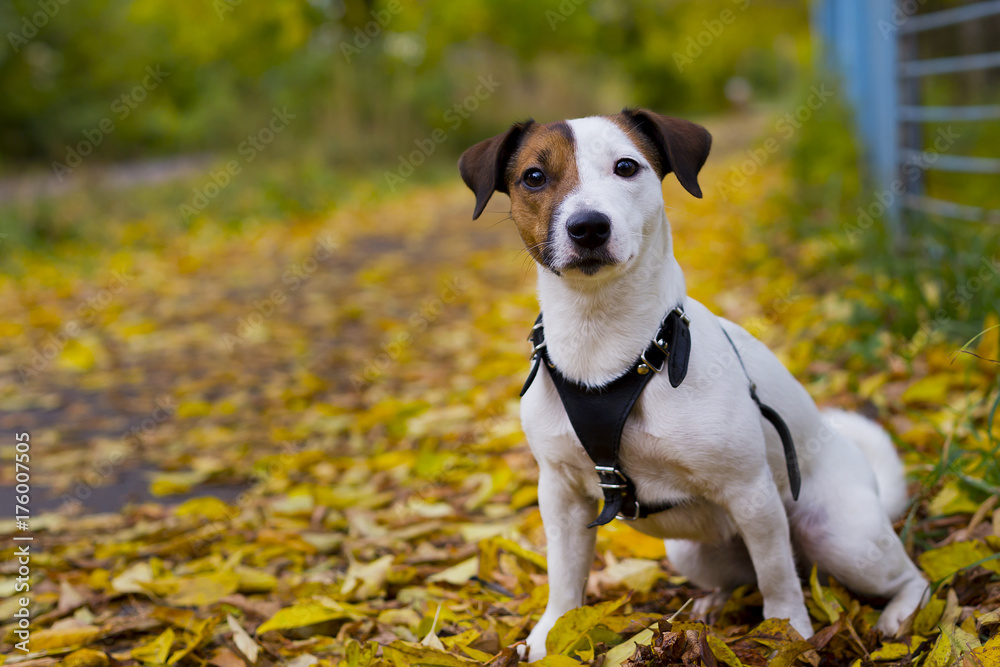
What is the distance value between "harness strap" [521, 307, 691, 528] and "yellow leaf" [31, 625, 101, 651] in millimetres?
1584

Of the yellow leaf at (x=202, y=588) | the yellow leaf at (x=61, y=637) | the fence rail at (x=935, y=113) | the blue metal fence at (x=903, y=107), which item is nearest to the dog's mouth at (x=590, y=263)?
the yellow leaf at (x=202, y=588)

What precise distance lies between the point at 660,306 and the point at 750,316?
3082mm

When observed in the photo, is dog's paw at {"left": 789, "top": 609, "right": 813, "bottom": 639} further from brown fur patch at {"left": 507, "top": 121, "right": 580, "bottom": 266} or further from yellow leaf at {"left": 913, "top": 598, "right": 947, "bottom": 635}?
brown fur patch at {"left": 507, "top": 121, "right": 580, "bottom": 266}

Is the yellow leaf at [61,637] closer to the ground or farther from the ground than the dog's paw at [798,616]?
farther from the ground

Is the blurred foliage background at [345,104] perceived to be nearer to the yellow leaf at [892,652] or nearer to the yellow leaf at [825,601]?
the yellow leaf at [825,601]

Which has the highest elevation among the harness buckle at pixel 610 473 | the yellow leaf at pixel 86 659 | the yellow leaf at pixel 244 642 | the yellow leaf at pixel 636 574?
the harness buckle at pixel 610 473

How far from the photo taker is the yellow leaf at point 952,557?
241 centimetres

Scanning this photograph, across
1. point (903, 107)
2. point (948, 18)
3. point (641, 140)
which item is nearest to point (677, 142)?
point (641, 140)

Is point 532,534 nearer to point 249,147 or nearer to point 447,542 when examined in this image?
point 447,542

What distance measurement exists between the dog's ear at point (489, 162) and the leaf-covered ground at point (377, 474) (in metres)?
0.91

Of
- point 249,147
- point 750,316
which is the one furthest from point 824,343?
point 249,147

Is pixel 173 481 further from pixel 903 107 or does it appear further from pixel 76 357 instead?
pixel 903 107

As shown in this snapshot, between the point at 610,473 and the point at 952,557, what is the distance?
1120mm

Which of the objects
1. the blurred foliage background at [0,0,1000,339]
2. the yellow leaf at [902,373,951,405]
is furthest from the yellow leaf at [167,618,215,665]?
the blurred foliage background at [0,0,1000,339]
